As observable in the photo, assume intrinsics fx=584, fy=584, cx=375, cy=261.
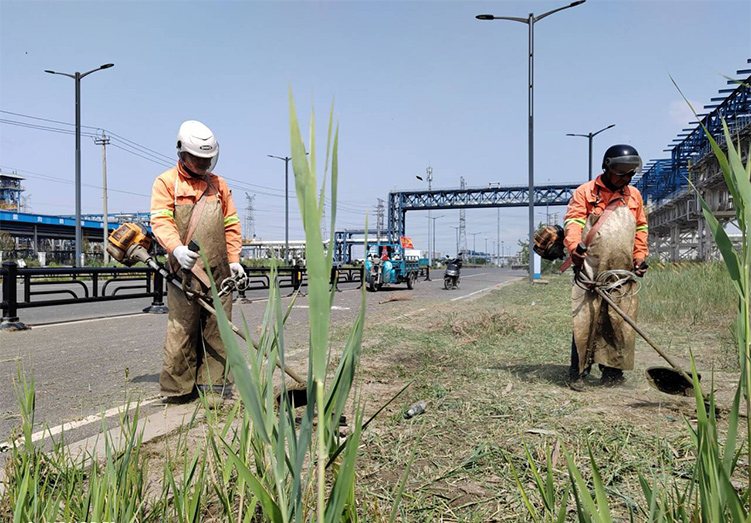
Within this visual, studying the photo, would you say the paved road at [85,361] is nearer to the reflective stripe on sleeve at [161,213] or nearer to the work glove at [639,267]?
the reflective stripe on sleeve at [161,213]

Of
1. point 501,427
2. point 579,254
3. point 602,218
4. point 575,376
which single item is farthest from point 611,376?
point 501,427

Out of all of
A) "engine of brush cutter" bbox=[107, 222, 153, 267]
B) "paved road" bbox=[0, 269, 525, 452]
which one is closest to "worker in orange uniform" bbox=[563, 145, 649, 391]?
"paved road" bbox=[0, 269, 525, 452]

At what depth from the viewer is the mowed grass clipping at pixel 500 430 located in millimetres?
2123

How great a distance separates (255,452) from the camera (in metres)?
1.48

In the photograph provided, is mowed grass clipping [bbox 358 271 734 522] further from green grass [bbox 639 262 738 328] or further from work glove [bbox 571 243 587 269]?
green grass [bbox 639 262 738 328]

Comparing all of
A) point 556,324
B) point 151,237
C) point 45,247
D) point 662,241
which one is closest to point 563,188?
point 662,241

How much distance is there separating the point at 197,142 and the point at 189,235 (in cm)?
59

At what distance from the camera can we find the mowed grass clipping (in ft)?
6.97

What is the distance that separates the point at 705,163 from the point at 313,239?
3294cm

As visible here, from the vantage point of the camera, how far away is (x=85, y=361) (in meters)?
5.52

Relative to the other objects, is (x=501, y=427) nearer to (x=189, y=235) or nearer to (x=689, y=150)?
(x=189, y=235)

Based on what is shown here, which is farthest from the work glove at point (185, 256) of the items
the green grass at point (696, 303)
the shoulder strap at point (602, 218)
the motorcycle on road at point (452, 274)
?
the motorcycle on road at point (452, 274)

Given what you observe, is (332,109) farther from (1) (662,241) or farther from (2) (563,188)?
(2) (563,188)

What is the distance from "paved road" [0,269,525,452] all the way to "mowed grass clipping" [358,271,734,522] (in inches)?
38.4
